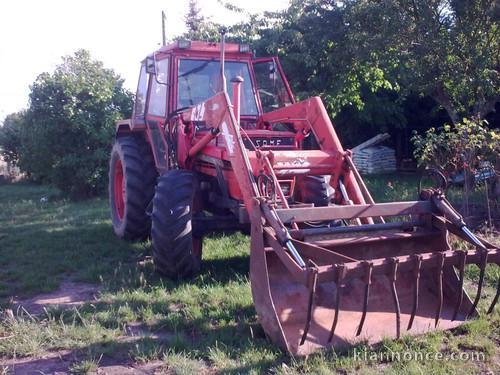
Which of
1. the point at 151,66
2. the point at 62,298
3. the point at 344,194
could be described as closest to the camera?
the point at 344,194

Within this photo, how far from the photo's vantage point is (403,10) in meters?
10.9

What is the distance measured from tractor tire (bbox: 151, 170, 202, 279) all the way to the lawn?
0.64 feet

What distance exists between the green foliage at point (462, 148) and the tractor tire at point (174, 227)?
371cm

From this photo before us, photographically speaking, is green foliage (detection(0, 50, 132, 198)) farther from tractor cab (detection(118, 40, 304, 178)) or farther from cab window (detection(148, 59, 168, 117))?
tractor cab (detection(118, 40, 304, 178))

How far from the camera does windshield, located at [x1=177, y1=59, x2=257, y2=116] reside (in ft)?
22.6

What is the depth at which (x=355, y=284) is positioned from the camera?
484cm

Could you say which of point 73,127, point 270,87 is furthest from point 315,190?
point 73,127

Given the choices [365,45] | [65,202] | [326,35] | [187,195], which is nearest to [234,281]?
[187,195]

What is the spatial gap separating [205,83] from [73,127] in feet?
25.7

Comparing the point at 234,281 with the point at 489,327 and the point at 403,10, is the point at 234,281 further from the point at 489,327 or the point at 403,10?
the point at 403,10

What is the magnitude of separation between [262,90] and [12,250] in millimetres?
4098

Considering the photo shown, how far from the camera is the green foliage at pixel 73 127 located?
14.0 meters

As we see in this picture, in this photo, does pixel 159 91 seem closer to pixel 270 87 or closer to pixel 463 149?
pixel 270 87

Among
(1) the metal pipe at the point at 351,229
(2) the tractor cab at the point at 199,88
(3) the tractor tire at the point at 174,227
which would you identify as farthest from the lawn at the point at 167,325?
(2) the tractor cab at the point at 199,88
